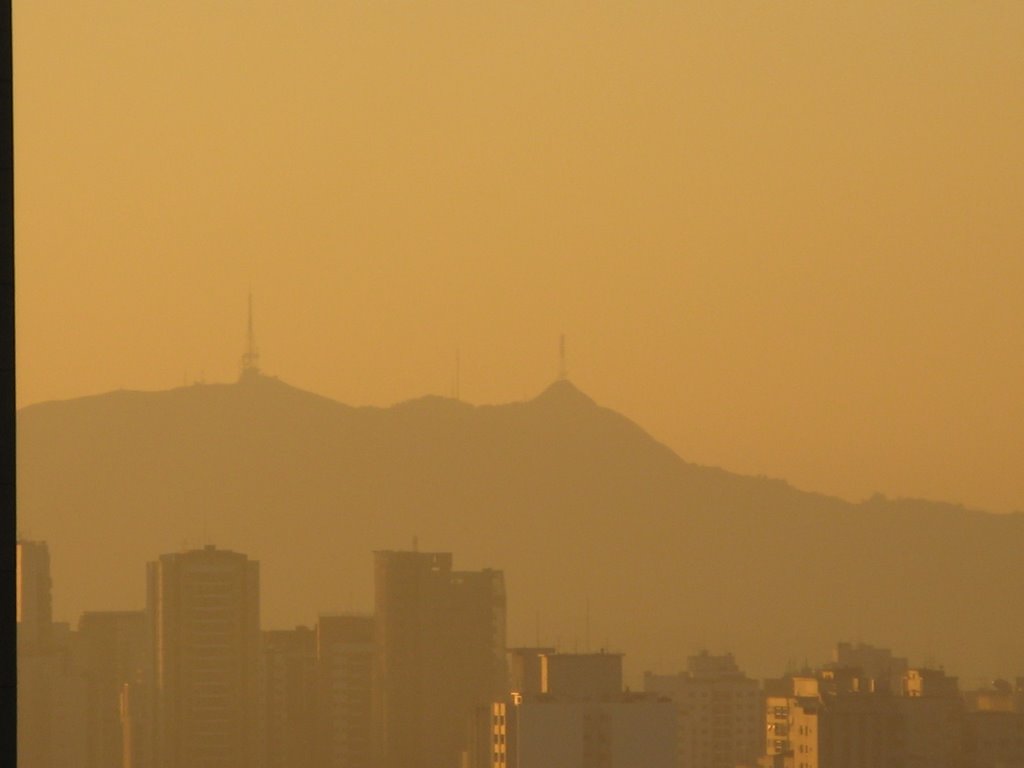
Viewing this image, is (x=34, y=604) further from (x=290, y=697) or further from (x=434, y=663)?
(x=434, y=663)

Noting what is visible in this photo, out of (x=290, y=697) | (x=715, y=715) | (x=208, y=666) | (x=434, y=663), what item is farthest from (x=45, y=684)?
(x=715, y=715)

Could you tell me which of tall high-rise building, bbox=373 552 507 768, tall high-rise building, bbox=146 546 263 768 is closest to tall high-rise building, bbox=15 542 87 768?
tall high-rise building, bbox=146 546 263 768

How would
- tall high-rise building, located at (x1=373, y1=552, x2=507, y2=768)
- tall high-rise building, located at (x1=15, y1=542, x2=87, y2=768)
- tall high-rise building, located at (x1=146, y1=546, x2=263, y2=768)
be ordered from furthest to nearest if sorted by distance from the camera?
tall high-rise building, located at (x1=373, y1=552, x2=507, y2=768)
tall high-rise building, located at (x1=146, y1=546, x2=263, y2=768)
tall high-rise building, located at (x1=15, y1=542, x2=87, y2=768)

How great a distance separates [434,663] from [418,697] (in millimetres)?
1853

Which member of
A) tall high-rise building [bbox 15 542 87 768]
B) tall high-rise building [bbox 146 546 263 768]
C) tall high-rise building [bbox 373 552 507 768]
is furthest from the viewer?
tall high-rise building [bbox 373 552 507 768]

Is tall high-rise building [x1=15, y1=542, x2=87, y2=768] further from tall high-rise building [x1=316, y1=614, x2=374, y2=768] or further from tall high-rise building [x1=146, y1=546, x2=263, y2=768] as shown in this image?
tall high-rise building [x1=316, y1=614, x2=374, y2=768]

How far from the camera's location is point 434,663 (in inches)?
2778

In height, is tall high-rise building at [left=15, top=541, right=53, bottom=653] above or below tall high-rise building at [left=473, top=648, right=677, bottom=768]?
above

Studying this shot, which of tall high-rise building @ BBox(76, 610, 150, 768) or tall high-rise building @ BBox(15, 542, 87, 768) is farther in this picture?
tall high-rise building @ BBox(76, 610, 150, 768)

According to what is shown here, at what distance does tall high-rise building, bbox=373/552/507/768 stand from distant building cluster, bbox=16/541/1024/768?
0.07 m

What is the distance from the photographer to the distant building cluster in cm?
6072

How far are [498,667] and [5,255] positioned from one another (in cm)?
6561

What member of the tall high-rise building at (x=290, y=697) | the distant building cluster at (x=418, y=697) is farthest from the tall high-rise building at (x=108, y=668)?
the tall high-rise building at (x=290, y=697)

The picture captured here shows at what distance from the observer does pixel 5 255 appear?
22.0 ft
